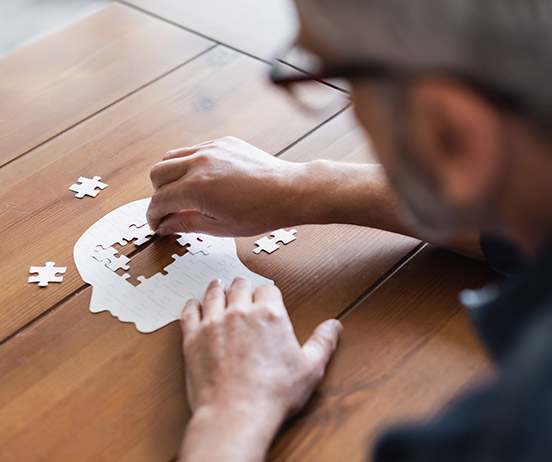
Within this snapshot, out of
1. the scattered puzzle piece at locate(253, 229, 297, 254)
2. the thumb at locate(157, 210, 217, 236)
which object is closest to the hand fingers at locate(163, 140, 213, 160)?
the thumb at locate(157, 210, 217, 236)

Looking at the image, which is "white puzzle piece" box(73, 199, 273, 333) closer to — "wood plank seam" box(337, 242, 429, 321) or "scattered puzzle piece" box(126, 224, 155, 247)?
"scattered puzzle piece" box(126, 224, 155, 247)

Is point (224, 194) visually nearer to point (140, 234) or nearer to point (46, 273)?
point (140, 234)

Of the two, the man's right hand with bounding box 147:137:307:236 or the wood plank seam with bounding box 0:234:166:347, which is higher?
the man's right hand with bounding box 147:137:307:236

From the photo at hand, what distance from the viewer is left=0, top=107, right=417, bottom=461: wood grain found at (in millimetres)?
1124

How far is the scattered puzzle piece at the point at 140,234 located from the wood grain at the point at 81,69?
0.43 m

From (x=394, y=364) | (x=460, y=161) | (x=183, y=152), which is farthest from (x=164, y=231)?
(x=460, y=161)

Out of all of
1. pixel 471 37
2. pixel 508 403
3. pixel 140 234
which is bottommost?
pixel 140 234

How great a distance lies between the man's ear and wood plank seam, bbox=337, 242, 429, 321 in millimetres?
559

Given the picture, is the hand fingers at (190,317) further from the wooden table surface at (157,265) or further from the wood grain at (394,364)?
the wood grain at (394,364)

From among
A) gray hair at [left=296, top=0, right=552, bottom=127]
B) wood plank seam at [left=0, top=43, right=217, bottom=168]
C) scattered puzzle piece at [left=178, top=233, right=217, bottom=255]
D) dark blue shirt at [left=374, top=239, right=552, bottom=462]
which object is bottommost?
scattered puzzle piece at [left=178, top=233, right=217, bottom=255]

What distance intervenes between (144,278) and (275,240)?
0.91ft

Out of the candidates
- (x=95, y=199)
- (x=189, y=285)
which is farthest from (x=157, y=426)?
(x=95, y=199)

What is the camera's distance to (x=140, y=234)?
1479mm

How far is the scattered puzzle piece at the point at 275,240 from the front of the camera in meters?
1.45
